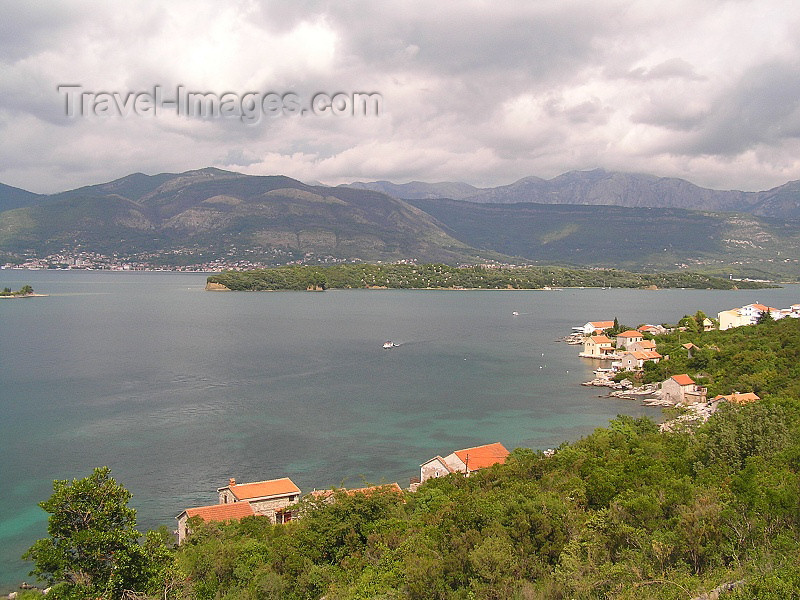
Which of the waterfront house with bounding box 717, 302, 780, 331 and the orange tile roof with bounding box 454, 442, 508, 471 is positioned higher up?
the waterfront house with bounding box 717, 302, 780, 331

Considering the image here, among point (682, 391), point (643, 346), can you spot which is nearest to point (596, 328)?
point (643, 346)

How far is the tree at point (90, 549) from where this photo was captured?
766 centimetres

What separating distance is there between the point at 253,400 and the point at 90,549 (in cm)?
2353

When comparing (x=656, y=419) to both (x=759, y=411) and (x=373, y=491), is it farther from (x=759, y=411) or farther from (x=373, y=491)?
(x=373, y=491)

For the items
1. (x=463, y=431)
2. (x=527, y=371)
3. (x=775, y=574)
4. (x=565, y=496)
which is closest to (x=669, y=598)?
(x=775, y=574)

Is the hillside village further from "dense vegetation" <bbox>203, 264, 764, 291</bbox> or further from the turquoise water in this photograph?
"dense vegetation" <bbox>203, 264, 764, 291</bbox>

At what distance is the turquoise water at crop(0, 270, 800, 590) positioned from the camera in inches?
818

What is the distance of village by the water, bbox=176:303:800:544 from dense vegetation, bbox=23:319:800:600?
145cm

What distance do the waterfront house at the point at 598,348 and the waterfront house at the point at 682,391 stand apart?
1418 centimetres

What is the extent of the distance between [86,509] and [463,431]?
63.5 feet

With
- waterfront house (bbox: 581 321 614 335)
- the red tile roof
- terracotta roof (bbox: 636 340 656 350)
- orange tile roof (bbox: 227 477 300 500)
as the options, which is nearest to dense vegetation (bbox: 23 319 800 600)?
orange tile roof (bbox: 227 477 300 500)

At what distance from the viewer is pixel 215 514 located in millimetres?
14781

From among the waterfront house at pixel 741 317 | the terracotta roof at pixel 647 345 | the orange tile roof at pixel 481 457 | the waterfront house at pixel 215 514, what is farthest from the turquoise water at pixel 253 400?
the waterfront house at pixel 741 317

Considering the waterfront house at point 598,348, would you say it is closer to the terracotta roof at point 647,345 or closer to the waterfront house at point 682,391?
the terracotta roof at point 647,345
